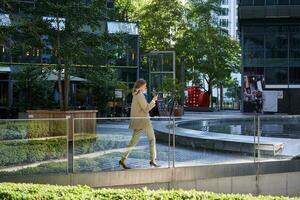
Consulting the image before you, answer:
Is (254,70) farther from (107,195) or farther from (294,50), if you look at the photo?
(107,195)

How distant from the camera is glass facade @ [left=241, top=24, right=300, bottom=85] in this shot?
51656 millimetres

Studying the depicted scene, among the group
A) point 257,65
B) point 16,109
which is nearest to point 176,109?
point 16,109

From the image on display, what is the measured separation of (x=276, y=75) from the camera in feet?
170

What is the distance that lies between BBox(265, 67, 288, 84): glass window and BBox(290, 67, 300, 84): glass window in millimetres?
460

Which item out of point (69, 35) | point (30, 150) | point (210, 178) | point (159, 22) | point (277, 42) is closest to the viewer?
point (30, 150)

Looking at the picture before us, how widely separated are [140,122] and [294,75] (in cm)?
4249

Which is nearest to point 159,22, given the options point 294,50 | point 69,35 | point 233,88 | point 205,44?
point 205,44

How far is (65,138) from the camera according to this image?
35.2 ft

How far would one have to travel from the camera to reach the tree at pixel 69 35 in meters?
20.0

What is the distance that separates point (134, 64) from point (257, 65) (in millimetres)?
12821

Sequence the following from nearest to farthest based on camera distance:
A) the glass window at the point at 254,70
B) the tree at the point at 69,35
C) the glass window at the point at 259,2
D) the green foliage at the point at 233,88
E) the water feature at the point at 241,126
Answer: the water feature at the point at 241,126 → the tree at the point at 69,35 → the glass window at the point at 259,2 → the glass window at the point at 254,70 → the green foliage at the point at 233,88

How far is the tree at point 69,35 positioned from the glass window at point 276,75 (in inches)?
1297

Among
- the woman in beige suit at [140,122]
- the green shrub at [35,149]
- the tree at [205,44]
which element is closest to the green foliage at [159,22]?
the tree at [205,44]

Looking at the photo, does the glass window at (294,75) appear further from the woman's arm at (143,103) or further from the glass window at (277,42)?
the woman's arm at (143,103)
